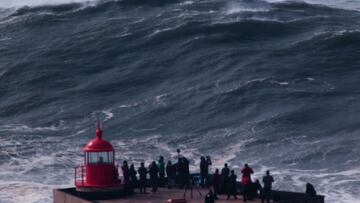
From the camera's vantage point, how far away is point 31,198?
29.6m

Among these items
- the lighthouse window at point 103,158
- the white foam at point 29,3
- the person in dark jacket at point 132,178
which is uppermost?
the white foam at point 29,3

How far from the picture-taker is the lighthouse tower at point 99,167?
23.9m

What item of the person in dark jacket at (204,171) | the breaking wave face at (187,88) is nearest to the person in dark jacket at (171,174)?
the person in dark jacket at (204,171)

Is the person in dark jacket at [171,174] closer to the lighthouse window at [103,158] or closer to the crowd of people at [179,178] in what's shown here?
the crowd of people at [179,178]

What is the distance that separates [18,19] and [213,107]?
65.6 feet

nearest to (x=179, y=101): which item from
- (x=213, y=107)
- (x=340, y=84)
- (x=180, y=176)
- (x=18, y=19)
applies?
(x=213, y=107)

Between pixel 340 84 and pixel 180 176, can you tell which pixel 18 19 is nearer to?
pixel 340 84

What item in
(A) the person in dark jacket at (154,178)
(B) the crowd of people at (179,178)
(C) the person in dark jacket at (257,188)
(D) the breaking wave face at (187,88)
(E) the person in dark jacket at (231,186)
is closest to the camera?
(C) the person in dark jacket at (257,188)

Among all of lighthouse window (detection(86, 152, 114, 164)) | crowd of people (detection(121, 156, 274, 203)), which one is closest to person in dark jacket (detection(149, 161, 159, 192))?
crowd of people (detection(121, 156, 274, 203))

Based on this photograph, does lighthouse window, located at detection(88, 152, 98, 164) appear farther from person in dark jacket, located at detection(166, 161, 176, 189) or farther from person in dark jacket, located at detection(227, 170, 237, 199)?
person in dark jacket, located at detection(227, 170, 237, 199)

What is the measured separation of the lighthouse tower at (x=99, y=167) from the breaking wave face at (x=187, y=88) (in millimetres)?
5686

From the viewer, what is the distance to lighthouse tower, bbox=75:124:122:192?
78.3 ft

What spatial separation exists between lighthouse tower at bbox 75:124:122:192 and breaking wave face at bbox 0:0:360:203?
5.69m

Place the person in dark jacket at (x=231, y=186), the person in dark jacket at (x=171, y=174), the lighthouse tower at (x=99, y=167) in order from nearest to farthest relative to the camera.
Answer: the person in dark jacket at (x=231, y=186) < the lighthouse tower at (x=99, y=167) < the person in dark jacket at (x=171, y=174)
